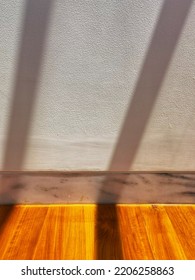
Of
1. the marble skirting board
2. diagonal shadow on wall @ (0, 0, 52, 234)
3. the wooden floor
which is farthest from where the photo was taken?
the marble skirting board

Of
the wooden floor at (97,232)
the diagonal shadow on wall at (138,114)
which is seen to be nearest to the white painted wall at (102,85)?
the diagonal shadow on wall at (138,114)

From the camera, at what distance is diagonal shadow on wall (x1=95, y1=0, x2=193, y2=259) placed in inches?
39.5

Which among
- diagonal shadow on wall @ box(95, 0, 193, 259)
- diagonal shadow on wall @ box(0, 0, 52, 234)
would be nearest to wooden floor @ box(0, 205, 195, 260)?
diagonal shadow on wall @ box(95, 0, 193, 259)

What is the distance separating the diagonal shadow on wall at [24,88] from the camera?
102 centimetres

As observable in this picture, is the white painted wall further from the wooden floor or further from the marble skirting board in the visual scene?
the wooden floor

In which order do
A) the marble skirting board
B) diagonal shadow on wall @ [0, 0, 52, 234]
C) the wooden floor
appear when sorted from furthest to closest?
the marble skirting board, diagonal shadow on wall @ [0, 0, 52, 234], the wooden floor

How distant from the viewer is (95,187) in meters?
1.21

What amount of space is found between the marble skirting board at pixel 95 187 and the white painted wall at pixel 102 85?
38 millimetres

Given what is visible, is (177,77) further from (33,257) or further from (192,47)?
(33,257)

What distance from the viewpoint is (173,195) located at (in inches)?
48.1

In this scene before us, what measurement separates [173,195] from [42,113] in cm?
62

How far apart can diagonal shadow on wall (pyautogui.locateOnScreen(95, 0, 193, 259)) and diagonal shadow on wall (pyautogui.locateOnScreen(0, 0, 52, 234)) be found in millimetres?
354

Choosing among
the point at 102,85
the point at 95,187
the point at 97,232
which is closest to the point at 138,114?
the point at 102,85
